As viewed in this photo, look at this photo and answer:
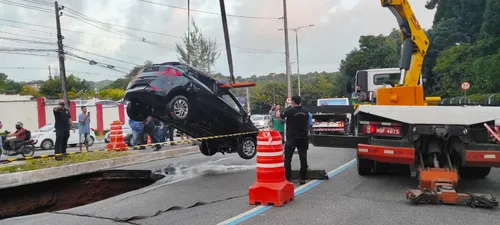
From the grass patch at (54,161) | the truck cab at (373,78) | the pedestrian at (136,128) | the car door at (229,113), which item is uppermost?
the truck cab at (373,78)

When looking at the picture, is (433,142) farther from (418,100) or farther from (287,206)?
(287,206)

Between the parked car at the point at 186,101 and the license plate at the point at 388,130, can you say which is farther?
the parked car at the point at 186,101

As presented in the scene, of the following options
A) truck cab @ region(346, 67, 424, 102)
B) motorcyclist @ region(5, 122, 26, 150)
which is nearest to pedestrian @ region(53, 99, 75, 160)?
motorcyclist @ region(5, 122, 26, 150)

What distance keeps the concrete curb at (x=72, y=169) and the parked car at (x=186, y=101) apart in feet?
6.92

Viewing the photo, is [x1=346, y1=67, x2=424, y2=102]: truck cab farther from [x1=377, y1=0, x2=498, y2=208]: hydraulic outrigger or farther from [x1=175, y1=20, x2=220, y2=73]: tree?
[x1=175, y1=20, x2=220, y2=73]: tree

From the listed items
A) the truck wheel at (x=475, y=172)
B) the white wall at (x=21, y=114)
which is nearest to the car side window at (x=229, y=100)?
the truck wheel at (x=475, y=172)

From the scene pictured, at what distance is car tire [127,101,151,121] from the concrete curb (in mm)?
2157

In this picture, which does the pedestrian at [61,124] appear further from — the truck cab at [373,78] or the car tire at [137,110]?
the truck cab at [373,78]

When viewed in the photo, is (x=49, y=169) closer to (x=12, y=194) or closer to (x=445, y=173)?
(x=12, y=194)

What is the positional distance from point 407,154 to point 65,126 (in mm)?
8847

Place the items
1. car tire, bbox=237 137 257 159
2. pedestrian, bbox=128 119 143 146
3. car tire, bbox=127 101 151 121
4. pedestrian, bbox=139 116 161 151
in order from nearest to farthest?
car tire, bbox=127 101 151 121 → car tire, bbox=237 137 257 159 → pedestrian, bbox=139 116 161 151 → pedestrian, bbox=128 119 143 146

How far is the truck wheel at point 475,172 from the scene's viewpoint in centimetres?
825

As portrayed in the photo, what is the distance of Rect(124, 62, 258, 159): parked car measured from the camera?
9.01 metres

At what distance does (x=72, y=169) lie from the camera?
10.5 m
